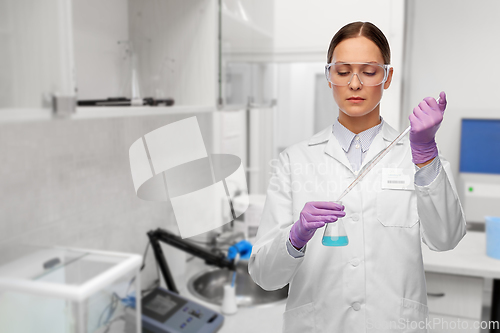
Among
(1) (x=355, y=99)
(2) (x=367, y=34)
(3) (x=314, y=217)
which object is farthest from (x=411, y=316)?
(2) (x=367, y=34)

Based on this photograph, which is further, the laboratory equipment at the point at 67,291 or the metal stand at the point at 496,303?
the metal stand at the point at 496,303

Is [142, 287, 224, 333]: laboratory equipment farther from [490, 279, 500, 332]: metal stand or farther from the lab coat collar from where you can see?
[490, 279, 500, 332]: metal stand

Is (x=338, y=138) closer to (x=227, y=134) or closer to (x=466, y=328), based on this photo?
(x=466, y=328)

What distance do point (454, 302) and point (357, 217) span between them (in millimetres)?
948

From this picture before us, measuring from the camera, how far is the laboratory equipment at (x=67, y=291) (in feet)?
2.66

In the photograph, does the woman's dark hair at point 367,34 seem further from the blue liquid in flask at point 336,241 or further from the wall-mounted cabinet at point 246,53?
the wall-mounted cabinet at point 246,53

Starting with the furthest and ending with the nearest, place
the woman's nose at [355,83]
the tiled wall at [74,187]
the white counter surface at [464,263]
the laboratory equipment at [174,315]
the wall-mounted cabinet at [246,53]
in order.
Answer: the white counter surface at [464,263]
the wall-mounted cabinet at [246,53]
the laboratory equipment at [174,315]
the tiled wall at [74,187]
the woman's nose at [355,83]

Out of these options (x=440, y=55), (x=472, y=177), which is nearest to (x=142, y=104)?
(x=440, y=55)

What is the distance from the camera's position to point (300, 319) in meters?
0.99

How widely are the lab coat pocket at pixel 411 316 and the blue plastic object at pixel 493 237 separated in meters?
0.93

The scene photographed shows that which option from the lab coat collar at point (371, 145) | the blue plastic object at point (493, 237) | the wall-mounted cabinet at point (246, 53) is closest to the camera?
the lab coat collar at point (371, 145)

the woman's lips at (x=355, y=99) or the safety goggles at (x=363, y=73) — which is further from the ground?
the safety goggles at (x=363, y=73)

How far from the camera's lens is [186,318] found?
1.34m

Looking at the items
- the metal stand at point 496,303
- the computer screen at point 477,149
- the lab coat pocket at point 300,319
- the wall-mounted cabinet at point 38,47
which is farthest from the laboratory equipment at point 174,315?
the computer screen at point 477,149
